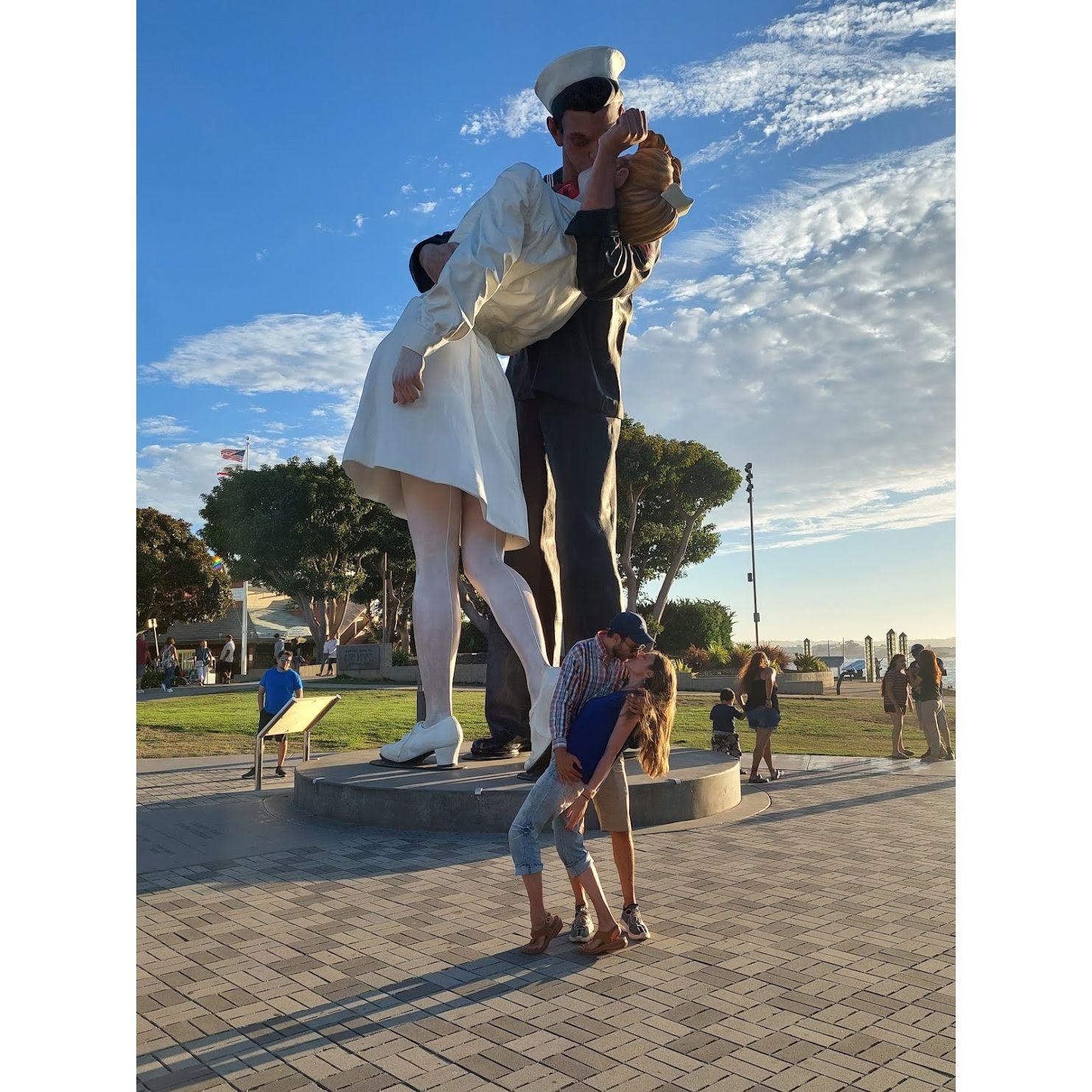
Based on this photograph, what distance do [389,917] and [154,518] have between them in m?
35.7

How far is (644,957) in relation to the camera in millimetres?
3770

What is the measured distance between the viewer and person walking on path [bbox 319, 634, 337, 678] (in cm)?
3212

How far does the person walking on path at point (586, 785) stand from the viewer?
3.75m

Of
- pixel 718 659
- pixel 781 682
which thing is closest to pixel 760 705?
pixel 781 682

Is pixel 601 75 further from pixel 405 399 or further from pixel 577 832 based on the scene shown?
pixel 577 832

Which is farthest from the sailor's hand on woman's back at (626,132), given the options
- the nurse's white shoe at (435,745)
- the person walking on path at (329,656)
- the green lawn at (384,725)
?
the person walking on path at (329,656)

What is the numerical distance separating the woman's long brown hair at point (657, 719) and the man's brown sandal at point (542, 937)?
68 cm

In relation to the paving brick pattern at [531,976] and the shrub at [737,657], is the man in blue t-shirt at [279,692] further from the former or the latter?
the shrub at [737,657]

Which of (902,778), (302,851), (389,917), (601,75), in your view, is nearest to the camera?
(389,917)

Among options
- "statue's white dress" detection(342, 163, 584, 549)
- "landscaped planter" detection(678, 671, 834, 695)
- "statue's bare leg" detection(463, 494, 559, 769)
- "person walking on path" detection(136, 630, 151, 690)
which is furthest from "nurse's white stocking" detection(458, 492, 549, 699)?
"landscaped planter" detection(678, 671, 834, 695)

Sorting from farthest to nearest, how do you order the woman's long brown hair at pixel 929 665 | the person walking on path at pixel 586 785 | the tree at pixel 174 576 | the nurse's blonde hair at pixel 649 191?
1. the tree at pixel 174 576
2. the woman's long brown hair at pixel 929 665
3. the nurse's blonde hair at pixel 649 191
4. the person walking on path at pixel 586 785

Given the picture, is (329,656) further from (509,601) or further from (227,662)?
(509,601)

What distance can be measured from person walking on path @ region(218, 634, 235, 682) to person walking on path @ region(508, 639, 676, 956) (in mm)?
28078

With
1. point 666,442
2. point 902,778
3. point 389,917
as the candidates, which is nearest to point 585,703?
point 389,917
